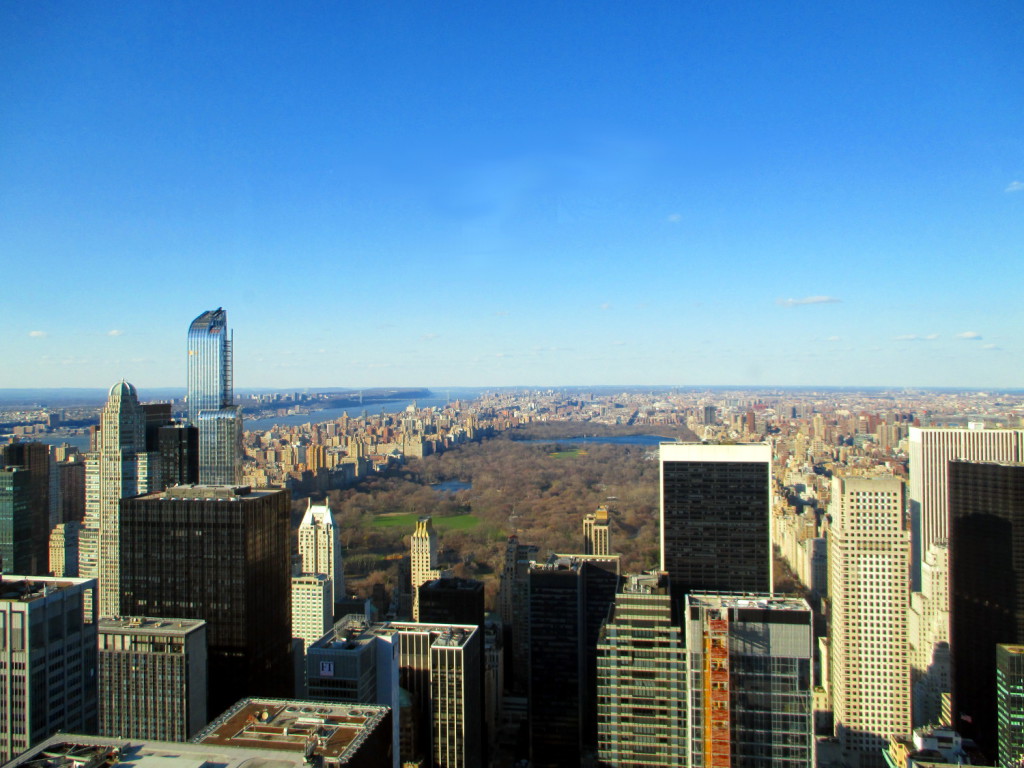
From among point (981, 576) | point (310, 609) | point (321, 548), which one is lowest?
point (310, 609)

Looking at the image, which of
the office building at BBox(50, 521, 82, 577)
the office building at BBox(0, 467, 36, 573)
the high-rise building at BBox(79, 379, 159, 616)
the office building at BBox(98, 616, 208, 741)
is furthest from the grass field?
the office building at BBox(98, 616, 208, 741)

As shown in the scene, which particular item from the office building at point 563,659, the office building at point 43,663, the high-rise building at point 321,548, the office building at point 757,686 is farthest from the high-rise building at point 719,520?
the office building at point 43,663

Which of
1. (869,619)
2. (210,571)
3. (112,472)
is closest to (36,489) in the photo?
(112,472)

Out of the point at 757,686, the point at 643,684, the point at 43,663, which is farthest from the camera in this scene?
the point at 643,684

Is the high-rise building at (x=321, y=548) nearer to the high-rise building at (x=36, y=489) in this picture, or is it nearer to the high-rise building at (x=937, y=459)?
the high-rise building at (x=36, y=489)

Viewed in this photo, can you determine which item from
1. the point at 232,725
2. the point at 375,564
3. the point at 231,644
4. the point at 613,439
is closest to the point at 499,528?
the point at 375,564

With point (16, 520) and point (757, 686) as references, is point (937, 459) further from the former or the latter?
point (16, 520)

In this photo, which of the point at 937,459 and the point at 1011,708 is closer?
the point at 1011,708
